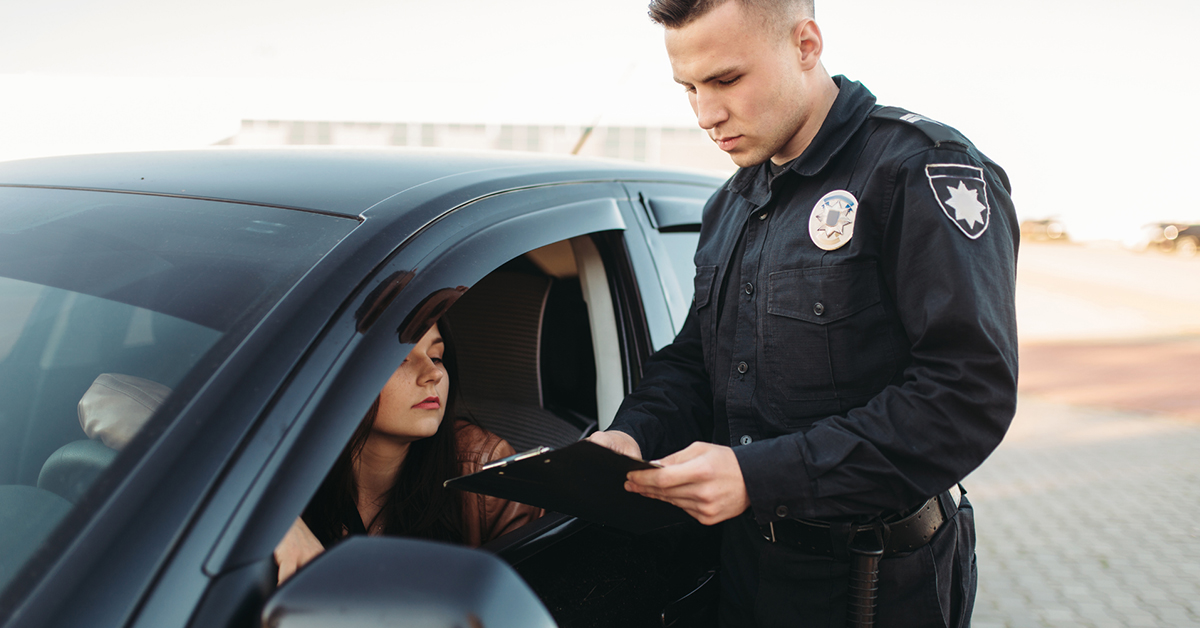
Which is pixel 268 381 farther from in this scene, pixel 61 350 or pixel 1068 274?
pixel 1068 274

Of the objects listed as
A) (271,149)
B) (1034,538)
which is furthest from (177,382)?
(1034,538)

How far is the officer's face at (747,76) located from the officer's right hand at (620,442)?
1.69ft

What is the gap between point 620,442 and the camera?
1.39 meters

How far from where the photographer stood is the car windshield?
91 centimetres

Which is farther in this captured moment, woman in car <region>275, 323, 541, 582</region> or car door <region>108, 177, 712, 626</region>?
woman in car <region>275, 323, 541, 582</region>

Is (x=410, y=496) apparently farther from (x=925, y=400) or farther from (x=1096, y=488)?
(x=1096, y=488)

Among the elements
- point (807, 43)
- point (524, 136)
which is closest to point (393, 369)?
point (807, 43)

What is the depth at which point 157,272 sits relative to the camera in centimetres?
107

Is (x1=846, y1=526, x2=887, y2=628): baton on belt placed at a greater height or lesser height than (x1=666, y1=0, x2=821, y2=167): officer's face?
lesser

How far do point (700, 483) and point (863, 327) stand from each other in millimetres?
357

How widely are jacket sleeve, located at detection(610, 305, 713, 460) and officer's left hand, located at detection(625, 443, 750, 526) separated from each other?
0.29 metres

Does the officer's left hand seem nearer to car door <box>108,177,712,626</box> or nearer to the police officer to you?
the police officer

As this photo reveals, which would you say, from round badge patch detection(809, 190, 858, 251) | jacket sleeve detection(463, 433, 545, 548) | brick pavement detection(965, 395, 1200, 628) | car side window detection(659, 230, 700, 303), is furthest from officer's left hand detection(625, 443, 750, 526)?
brick pavement detection(965, 395, 1200, 628)

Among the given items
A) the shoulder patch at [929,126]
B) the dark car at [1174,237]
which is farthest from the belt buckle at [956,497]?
the dark car at [1174,237]
